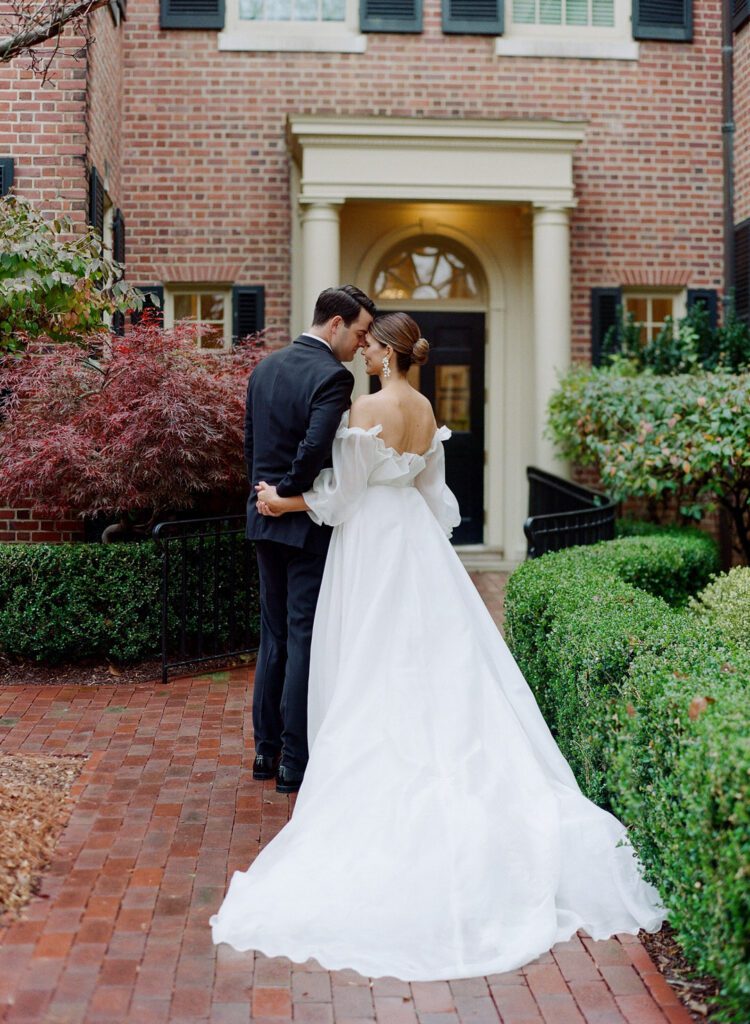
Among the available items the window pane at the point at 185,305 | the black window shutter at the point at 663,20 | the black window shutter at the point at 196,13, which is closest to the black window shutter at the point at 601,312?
the black window shutter at the point at 663,20

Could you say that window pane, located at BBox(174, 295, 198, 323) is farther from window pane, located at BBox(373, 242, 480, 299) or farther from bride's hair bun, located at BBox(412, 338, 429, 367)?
bride's hair bun, located at BBox(412, 338, 429, 367)

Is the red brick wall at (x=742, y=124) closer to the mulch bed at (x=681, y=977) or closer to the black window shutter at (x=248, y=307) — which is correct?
the black window shutter at (x=248, y=307)

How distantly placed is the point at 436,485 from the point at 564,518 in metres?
2.82

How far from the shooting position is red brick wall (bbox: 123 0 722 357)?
1115cm

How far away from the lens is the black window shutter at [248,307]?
1126 cm

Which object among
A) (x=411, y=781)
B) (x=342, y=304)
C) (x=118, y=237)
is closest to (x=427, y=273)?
(x=118, y=237)

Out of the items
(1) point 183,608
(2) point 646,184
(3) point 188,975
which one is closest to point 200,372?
(1) point 183,608

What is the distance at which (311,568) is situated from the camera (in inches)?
194

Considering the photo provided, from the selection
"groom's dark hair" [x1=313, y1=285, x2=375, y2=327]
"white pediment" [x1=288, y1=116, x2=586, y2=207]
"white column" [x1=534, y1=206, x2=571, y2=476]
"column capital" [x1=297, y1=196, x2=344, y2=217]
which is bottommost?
"groom's dark hair" [x1=313, y1=285, x2=375, y2=327]

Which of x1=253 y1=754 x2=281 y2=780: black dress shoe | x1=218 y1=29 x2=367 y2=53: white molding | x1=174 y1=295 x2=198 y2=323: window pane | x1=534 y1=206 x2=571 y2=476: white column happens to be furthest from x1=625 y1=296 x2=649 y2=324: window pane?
x1=253 y1=754 x2=281 y2=780: black dress shoe

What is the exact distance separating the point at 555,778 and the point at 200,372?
3737 mm

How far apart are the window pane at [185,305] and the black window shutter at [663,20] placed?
516cm

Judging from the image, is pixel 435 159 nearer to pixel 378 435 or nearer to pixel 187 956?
pixel 378 435

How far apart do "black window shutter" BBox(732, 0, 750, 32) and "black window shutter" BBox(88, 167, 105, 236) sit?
641cm
